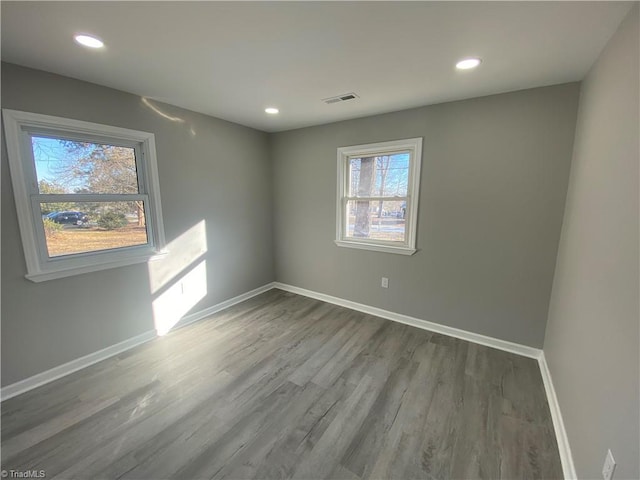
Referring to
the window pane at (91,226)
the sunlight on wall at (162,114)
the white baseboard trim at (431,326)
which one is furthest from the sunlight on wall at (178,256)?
the white baseboard trim at (431,326)

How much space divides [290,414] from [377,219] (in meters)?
2.25

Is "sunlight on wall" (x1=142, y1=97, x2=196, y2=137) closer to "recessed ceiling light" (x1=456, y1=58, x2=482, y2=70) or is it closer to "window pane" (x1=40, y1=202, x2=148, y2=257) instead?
"window pane" (x1=40, y1=202, x2=148, y2=257)

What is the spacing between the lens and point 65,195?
2.13 metres

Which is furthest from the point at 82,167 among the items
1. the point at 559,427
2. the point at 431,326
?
the point at 559,427

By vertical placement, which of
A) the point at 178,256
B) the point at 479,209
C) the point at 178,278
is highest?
the point at 479,209

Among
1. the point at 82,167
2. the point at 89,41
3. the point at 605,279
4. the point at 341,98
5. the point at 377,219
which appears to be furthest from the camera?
the point at 377,219

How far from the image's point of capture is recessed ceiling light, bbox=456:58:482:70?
1768 millimetres

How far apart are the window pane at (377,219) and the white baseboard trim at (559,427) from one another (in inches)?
66.8

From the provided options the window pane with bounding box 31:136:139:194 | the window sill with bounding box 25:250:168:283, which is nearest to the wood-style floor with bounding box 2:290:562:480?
the window sill with bounding box 25:250:168:283

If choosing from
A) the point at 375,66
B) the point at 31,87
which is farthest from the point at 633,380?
the point at 31,87

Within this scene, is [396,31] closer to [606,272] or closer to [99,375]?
[606,272]

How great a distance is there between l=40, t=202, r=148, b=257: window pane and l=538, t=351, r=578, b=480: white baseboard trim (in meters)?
3.61

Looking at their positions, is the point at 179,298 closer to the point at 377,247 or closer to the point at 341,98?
the point at 377,247

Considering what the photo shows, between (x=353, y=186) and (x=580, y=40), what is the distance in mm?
2211
